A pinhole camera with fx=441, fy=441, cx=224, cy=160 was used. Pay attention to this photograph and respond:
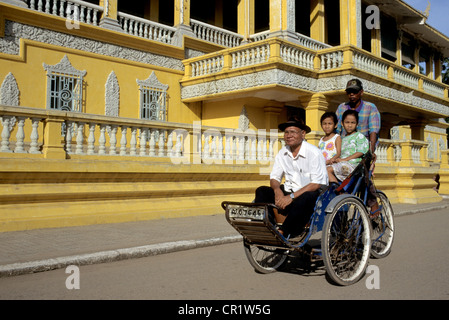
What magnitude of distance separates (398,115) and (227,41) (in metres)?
9.17

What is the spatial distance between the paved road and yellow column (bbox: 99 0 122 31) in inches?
396

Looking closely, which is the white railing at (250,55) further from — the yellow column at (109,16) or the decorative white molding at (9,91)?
the decorative white molding at (9,91)

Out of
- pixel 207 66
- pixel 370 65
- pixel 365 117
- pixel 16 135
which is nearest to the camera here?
pixel 365 117

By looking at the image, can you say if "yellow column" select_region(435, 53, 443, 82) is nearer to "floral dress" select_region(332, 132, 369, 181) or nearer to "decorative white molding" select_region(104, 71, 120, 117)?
"decorative white molding" select_region(104, 71, 120, 117)

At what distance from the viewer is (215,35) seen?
17.1 metres

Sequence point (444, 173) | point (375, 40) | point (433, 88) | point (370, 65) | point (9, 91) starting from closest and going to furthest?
point (9, 91) → point (370, 65) → point (444, 173) → point (433, 88) → point (375, 40)

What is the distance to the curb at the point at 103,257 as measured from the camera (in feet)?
15.8

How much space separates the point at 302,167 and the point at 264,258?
1.25 meters

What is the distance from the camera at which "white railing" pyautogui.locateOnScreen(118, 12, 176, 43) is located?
14.6m

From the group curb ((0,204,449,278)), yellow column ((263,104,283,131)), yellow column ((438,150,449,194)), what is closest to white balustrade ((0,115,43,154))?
curb ((0,204,449,278))

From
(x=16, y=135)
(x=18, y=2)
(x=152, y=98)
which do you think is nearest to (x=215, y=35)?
(x=152, y=98)

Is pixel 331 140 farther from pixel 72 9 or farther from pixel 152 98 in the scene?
pixel 72 9
